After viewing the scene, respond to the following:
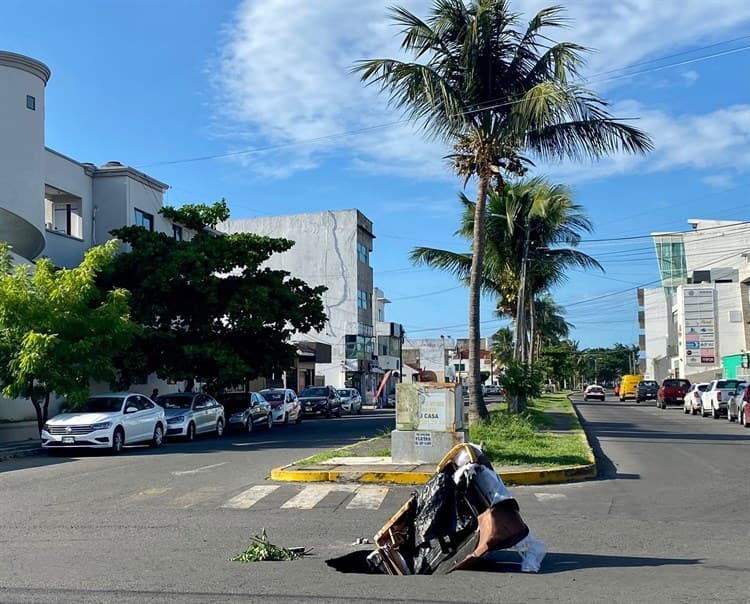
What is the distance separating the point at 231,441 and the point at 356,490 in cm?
1245

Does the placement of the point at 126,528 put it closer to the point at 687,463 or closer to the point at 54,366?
the point at 687,463

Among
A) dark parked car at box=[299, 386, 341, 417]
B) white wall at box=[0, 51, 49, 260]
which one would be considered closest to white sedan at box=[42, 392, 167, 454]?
white wall at box=[0, 51, 49, 260]

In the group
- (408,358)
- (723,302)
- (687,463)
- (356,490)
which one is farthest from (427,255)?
(408,358)

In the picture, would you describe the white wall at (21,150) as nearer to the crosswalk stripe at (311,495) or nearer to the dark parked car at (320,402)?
the dark parked car at (320,402)

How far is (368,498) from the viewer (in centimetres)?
1273

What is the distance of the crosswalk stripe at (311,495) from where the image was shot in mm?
12148

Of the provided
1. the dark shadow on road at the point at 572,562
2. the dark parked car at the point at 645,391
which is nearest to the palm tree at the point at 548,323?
the dark parked car at the point at 645,391

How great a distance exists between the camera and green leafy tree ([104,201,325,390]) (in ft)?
96.9

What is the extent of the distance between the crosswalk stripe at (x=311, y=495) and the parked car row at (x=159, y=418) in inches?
344

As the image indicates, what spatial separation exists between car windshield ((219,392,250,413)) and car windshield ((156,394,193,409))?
3.43 m

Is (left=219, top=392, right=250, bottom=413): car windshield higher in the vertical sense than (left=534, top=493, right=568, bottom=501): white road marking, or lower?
higher

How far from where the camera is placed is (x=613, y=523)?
10641mm

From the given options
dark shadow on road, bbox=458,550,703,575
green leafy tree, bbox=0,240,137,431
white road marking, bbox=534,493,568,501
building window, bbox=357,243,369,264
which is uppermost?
building window, bbox=357,243,369,264

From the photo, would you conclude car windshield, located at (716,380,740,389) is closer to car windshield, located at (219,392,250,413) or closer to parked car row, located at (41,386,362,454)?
parked car row, located at (41,386,362,454)
